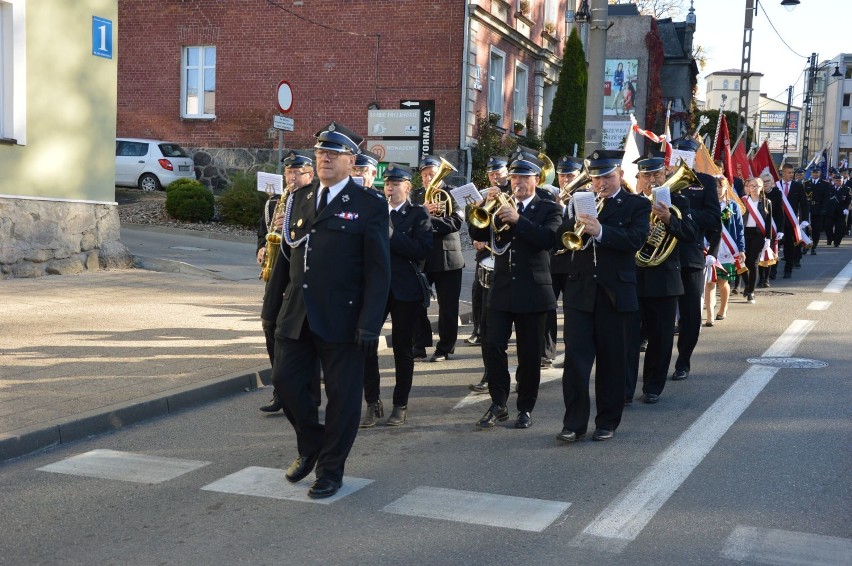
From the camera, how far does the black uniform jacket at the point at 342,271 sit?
553 cm

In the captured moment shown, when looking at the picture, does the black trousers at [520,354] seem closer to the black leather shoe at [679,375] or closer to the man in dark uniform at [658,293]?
the man in dark uniform at [658,293]

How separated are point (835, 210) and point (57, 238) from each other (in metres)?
20.4

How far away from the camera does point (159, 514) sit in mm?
5207

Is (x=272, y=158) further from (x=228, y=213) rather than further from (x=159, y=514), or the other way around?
(x=159, y=514)

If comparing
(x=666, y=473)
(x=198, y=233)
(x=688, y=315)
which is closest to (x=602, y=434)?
(x=666, y=473)

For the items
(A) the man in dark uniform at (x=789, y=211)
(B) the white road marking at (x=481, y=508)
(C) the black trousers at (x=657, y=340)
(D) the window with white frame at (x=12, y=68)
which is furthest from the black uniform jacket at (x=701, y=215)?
(A) the man in dark uniform at (x=789, y=211)

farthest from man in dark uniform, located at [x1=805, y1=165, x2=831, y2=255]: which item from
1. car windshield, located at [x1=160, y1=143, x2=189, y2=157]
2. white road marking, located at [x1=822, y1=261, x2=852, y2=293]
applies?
car windshield, located at [x1=160, y1=143, x2=189, y2=157]

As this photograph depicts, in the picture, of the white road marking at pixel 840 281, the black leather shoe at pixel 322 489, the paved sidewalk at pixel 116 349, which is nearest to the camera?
the black leather shoe at pixel 322 489

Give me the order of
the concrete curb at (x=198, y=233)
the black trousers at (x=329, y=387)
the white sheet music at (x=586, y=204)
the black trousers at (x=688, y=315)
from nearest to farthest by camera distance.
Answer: the black trousers at (x=329, y=387) < the white sheet music at (x=586, y=204) < the black trousers at (x=688, y=315) < the concrete curb at (x=198, y=233)

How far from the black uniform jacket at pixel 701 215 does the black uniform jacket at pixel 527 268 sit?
214 centimetres

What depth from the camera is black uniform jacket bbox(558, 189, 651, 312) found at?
22.6 feet

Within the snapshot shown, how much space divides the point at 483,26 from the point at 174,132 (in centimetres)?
910

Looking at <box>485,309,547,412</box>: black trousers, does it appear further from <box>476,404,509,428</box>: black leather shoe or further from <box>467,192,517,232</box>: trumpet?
<box>467,192,517,232</box>: trumpet

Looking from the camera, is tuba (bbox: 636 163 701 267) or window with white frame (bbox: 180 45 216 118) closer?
tuba (bbox: 636 163 701 267)
